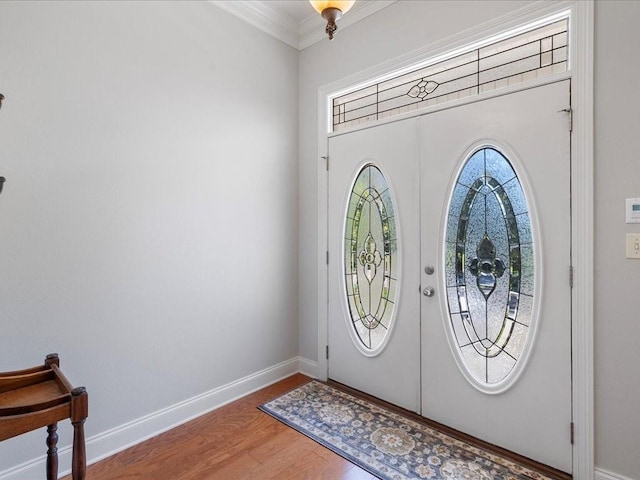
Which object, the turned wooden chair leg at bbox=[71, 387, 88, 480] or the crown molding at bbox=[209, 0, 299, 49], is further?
the crown molding at bbox=[209, 0, 299, 49]

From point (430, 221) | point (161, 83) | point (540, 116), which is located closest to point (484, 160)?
point (540, 116)

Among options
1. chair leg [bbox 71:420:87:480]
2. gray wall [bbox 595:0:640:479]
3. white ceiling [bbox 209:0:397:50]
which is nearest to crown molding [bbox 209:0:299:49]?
white ceiling [bbox 209:0:397:50]

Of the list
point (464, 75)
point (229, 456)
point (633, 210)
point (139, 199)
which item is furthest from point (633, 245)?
point (139, 199)

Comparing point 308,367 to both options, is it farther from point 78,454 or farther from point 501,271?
point 78,454

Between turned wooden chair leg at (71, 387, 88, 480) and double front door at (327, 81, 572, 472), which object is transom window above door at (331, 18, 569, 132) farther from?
turned wooden chair leg at (71, 387, 88, 480)

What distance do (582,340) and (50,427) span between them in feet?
8.30

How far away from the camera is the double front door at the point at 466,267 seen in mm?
1904

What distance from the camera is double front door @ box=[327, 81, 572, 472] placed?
6.25ft

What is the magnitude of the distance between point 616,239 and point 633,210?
16cm

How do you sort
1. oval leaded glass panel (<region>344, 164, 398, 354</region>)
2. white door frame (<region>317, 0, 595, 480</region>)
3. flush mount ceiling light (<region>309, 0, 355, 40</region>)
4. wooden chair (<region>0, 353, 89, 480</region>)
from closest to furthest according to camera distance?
wooden chair (<region>0, 353, 89, 480</region>) < flush mount ceiling light (<region>309, 0, 355, 40</region>) < white door frame (<region>317, 0, 595, 480</region>) < oval leaded glass panel (<region>344, 164, 398, 354</region>)

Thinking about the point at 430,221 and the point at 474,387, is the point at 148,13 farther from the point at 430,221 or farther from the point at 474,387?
the point at 474,387

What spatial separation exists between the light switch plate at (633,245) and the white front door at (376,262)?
111 centimetres

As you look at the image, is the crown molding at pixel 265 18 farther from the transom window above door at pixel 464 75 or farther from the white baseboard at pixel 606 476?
the white baseboard at pixel 606 476

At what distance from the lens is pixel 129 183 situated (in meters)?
2.15
